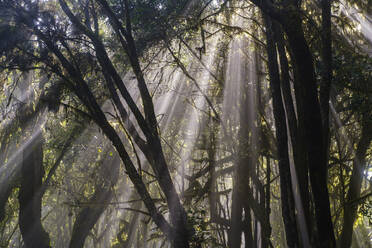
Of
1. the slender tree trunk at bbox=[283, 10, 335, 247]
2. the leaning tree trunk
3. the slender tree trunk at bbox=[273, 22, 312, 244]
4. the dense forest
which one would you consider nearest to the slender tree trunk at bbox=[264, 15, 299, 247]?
the dense forest

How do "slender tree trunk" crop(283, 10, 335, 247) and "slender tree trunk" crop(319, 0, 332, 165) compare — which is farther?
"slender tree trunk" crop(319, 0, 332, 165)

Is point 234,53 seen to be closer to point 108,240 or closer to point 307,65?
point 307,65

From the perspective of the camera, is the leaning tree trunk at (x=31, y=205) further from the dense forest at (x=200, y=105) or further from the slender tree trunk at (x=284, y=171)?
the slender tree trunk at (x=284, y=171)

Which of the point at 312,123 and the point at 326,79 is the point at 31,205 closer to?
the point at 312,123

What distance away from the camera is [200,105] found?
8594 millimetres

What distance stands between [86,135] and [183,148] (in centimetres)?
249

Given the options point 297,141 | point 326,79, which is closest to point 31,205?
point 297,141

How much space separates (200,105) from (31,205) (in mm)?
4062

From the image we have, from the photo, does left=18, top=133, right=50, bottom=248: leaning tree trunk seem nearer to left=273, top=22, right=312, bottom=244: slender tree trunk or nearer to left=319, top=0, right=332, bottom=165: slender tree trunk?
left=273, top=22, right=312, bottom=244: slender tree trunk

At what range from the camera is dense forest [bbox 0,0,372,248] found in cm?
416

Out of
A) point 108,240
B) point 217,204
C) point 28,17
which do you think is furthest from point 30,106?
point 108,240

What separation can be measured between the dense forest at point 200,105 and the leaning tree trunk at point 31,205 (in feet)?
0.07

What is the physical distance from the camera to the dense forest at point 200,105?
4160 millimetres

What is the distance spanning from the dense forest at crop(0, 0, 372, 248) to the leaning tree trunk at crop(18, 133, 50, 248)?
0.02 metres
